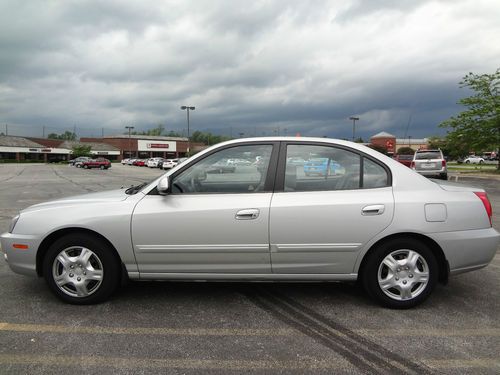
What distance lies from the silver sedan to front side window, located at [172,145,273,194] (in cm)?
1

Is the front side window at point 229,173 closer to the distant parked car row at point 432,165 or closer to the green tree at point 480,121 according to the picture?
the distant parked car row at point 432,165

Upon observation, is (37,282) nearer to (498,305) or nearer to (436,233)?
(436,233)

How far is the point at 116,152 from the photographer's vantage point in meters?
100

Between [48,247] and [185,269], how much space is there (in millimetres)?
1351

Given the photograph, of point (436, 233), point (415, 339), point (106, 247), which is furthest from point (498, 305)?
point (106, 247)

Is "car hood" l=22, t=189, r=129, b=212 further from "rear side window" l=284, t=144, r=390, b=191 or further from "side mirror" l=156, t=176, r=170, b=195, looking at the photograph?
"rear side window" l=284, t=144, r=390, b=191

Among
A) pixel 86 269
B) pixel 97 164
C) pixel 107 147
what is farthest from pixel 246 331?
pixel 107 147

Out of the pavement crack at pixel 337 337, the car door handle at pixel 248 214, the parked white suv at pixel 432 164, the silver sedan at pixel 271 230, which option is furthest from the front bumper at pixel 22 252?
the parked white suv at pixel 432 164

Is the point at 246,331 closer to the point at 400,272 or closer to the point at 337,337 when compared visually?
the point at 337,337

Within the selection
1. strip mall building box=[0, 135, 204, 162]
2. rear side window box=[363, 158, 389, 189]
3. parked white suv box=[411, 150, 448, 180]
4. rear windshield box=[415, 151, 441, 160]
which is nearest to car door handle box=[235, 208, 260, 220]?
rear side window box=[363, 158, 389, 189]

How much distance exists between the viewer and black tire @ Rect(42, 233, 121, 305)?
3.59 meters

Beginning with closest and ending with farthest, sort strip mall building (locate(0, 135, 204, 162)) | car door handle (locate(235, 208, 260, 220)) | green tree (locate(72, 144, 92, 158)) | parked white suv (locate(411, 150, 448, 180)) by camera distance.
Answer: car door handle (locate(235, 208, 260, 220))
parked white suv (locate(411, 150, 448, 180))
strip mall building (locate(0, 135, 204, 162))
green tree (locate(72, 144, 92, 158))

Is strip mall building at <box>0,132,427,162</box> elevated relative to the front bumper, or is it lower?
elevated

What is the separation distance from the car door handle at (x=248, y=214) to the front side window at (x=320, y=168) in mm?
380
